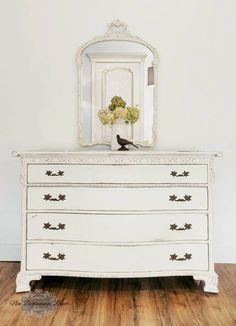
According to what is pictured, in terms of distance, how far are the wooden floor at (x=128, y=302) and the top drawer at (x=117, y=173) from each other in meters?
0.84

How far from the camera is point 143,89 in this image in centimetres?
301

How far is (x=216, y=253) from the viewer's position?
3.07m

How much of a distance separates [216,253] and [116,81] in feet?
6.07

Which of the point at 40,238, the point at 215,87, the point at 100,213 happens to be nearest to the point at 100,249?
the point at 100,213

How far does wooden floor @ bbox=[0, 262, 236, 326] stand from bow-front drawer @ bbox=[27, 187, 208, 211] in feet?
2.11

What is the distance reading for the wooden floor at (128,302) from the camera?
6.61 ft

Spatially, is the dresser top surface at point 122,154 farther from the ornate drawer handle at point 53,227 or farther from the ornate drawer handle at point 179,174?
the ornate drawer handle at point 53,227

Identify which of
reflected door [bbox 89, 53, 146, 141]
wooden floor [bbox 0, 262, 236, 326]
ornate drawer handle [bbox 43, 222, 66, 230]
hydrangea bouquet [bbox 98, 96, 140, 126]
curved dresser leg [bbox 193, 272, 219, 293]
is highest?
reflected door [bbox 89, 53, 146, 141]

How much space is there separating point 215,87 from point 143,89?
2.23ft

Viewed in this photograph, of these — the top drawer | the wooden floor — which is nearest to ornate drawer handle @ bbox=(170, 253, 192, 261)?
the wooden floor

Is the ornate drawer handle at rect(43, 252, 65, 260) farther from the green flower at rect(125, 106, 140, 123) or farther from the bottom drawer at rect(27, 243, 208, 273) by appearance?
the green flower at rect(125, 106, 140, 123)

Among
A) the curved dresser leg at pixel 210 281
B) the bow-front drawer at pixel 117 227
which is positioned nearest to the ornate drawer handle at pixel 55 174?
the bow-front drawer at pixel 117 227

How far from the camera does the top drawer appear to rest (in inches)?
91.4

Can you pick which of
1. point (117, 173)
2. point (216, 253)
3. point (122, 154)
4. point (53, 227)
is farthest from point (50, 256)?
point (216, 253)
